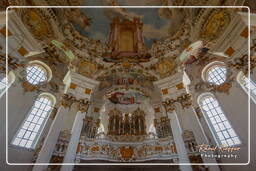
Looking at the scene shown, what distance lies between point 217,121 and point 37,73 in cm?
1345

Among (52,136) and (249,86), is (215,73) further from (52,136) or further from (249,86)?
(52,136)

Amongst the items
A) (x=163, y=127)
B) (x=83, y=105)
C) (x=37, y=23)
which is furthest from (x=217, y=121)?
(x=37, y=23)

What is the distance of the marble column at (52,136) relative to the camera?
8229mm

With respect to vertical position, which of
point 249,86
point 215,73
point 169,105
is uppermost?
point 215,73

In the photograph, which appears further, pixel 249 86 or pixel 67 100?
pixel 67 100

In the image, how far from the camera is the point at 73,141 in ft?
31.5

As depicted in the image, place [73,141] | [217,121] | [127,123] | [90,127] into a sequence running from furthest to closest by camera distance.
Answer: [127,123]
[90,127]
[217,121]
[73,141]

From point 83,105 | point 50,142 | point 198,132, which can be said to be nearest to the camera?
point 50,142

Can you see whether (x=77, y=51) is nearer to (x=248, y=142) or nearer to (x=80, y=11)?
(x=80, y=11)

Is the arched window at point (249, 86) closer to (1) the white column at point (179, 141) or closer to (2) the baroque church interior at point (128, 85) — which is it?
(2) the baroque church interior at point (128, 85)

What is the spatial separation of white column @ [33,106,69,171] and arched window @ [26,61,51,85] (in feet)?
11.6

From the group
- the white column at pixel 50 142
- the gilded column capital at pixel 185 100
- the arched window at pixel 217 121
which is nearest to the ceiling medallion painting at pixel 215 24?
the arched window at pixel 217 121

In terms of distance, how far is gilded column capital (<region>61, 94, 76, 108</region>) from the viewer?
425 inches

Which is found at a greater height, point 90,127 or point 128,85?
point 128,85
